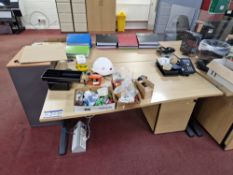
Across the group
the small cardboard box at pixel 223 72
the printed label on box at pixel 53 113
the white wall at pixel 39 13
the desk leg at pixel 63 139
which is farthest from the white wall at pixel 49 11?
the printed label on box at pixel 53 113

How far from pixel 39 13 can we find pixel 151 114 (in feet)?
15.0

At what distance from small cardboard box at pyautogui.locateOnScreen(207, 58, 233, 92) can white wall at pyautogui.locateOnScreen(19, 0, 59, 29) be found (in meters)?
4.63

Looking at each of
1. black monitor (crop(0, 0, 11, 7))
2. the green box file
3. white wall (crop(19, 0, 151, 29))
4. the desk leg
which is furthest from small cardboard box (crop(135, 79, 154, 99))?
black monitor (crop(0, 0, 11, 7))

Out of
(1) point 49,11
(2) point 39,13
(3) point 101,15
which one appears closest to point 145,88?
(3) point 101,15

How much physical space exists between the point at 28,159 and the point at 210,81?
1.72 metres

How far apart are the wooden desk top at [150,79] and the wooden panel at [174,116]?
24 centimetres

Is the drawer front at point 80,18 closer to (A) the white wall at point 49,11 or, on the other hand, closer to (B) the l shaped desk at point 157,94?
(A) the white wall at point 49,11

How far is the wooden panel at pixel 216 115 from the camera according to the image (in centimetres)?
137

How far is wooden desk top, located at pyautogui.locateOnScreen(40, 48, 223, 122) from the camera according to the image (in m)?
1.00

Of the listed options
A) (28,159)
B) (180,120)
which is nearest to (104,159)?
(28,159)

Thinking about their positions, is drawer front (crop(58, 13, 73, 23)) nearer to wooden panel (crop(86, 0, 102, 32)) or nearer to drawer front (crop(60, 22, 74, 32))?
drawer front (crop(60, 22, 74, 32))

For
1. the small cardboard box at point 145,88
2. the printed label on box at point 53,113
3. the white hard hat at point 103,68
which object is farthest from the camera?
the white hard hat at point 103,68

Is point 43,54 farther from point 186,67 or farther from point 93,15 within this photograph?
point 93,15

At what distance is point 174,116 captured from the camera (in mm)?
1531
